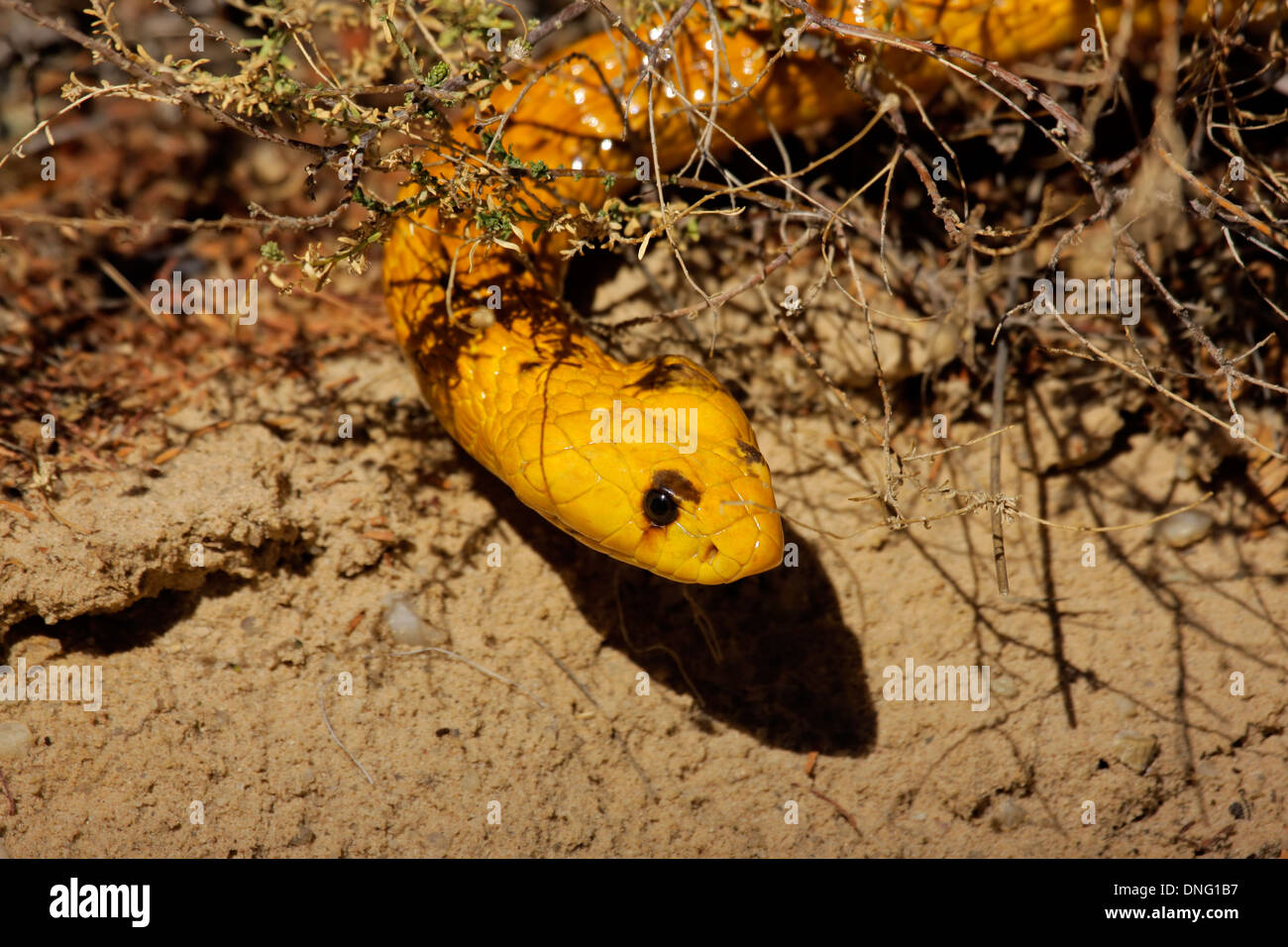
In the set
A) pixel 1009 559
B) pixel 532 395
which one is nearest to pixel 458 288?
pixel 532 395

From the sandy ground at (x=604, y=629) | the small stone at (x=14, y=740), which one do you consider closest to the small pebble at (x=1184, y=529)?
the sandy ground at (x=604, y=629)

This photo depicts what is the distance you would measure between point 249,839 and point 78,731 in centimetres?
65

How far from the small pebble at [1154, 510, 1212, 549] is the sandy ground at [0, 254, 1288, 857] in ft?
0.15

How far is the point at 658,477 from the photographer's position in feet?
9.30

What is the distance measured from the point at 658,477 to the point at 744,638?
968mm

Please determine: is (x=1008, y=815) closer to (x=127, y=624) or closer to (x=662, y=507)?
(x=662, y=507)

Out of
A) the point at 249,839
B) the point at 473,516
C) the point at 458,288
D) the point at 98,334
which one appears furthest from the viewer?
the point at 98,334

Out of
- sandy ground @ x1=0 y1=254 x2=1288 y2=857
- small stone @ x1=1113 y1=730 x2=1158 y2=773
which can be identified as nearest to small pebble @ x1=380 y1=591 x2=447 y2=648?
sandy ground @ x1=0 y1=254 x2=1288 y2=857

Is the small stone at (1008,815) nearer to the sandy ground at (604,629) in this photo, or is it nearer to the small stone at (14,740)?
the sandy ground at (604,629)

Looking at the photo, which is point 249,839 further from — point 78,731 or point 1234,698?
point 1234,698

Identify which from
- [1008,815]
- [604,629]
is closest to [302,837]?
[604,629]

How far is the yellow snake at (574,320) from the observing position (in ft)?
9.34

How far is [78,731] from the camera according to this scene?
3.07 metres

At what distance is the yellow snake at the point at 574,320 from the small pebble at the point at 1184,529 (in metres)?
1.76
